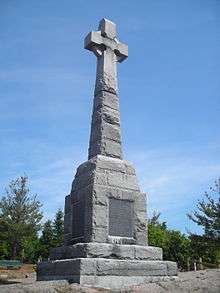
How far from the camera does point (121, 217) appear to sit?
1023 centimetres

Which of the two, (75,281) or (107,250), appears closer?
(75,281)

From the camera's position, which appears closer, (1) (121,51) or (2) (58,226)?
(1) (121,51)

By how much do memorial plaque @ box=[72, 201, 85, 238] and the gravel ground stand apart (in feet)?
6.60

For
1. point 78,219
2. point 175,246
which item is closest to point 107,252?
point 78,219

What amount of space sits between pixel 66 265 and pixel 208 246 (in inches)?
778

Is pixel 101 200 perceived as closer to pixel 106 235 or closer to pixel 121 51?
pixel 106 235

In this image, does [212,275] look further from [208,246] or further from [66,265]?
[208,246]

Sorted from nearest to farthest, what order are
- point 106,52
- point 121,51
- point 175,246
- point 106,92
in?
point 106,92, point 106,52, point 121,51, point 175,246

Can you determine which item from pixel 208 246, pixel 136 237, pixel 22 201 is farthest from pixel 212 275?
pixel 22 201

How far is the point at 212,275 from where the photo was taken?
892 cm

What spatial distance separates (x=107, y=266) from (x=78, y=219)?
1.97 meters

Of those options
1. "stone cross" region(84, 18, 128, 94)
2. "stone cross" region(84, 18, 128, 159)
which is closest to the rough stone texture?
"stone cross" region(84, 18, 128, 159)

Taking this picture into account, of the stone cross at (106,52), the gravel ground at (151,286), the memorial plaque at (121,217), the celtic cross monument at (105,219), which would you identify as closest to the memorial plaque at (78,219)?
the celtic cross monument at (105,219)

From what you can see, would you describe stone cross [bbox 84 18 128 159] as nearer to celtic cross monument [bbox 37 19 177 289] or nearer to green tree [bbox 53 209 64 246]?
celtic cross monument [bbox 37 19 177 289]
